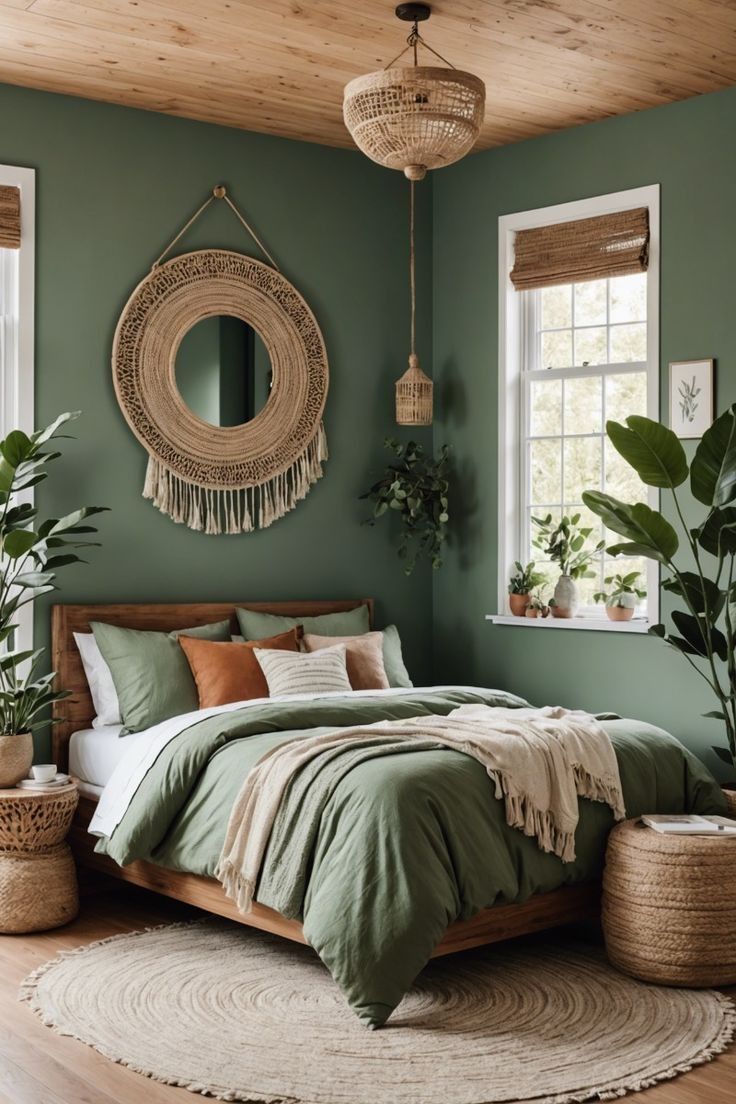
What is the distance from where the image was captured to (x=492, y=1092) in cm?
318

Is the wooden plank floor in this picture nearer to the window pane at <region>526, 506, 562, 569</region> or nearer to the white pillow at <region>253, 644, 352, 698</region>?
the white pillow at <region>253, 644, 352, 698</region>

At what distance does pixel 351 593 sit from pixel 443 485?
66 centimetres

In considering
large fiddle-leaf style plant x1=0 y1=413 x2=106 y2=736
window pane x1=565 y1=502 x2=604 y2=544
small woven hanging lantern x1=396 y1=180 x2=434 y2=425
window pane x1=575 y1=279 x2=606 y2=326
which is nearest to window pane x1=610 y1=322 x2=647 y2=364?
window pane x1=575 y1=279 x2=606 y2=326

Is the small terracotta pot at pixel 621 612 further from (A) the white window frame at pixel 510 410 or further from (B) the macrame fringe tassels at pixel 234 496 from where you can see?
(B) the macrame fringe tassels at pixel 234 496

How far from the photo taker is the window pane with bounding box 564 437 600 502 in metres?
5.85

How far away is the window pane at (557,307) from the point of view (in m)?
5.95

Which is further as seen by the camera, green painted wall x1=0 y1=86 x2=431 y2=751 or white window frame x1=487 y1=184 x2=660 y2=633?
white window frame x1=487 y1=184 x2=660 y2=633

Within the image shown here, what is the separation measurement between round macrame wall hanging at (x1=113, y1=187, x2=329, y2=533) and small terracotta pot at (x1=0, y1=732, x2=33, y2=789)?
127 centimetres

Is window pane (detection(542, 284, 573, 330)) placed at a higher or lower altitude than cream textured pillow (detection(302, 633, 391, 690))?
higher

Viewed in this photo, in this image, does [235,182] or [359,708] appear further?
[235,182]

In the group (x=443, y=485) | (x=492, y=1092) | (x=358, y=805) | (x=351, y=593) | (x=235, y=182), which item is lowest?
(x=492, y=1092)

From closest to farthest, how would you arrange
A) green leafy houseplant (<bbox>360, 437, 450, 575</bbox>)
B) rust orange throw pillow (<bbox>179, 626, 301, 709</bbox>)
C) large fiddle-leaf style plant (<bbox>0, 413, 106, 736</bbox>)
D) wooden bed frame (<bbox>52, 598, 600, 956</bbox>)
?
wooden bed frame (<bbox>52, 598, 600, 956</bbox>) < large fiddle-leaf style plant (<bbox>0, 413, 106, 736</bbox>) < rust orange throw pillow (<bbox>179, 626, 301, 709</bbox>) < green leafy houseplant (<bbox>360, 437, 450, 575</bbox>)

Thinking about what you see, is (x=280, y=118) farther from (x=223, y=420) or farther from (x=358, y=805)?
(x=358, y=805)

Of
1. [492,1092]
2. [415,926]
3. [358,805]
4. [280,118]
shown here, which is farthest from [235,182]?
[492,1092]
